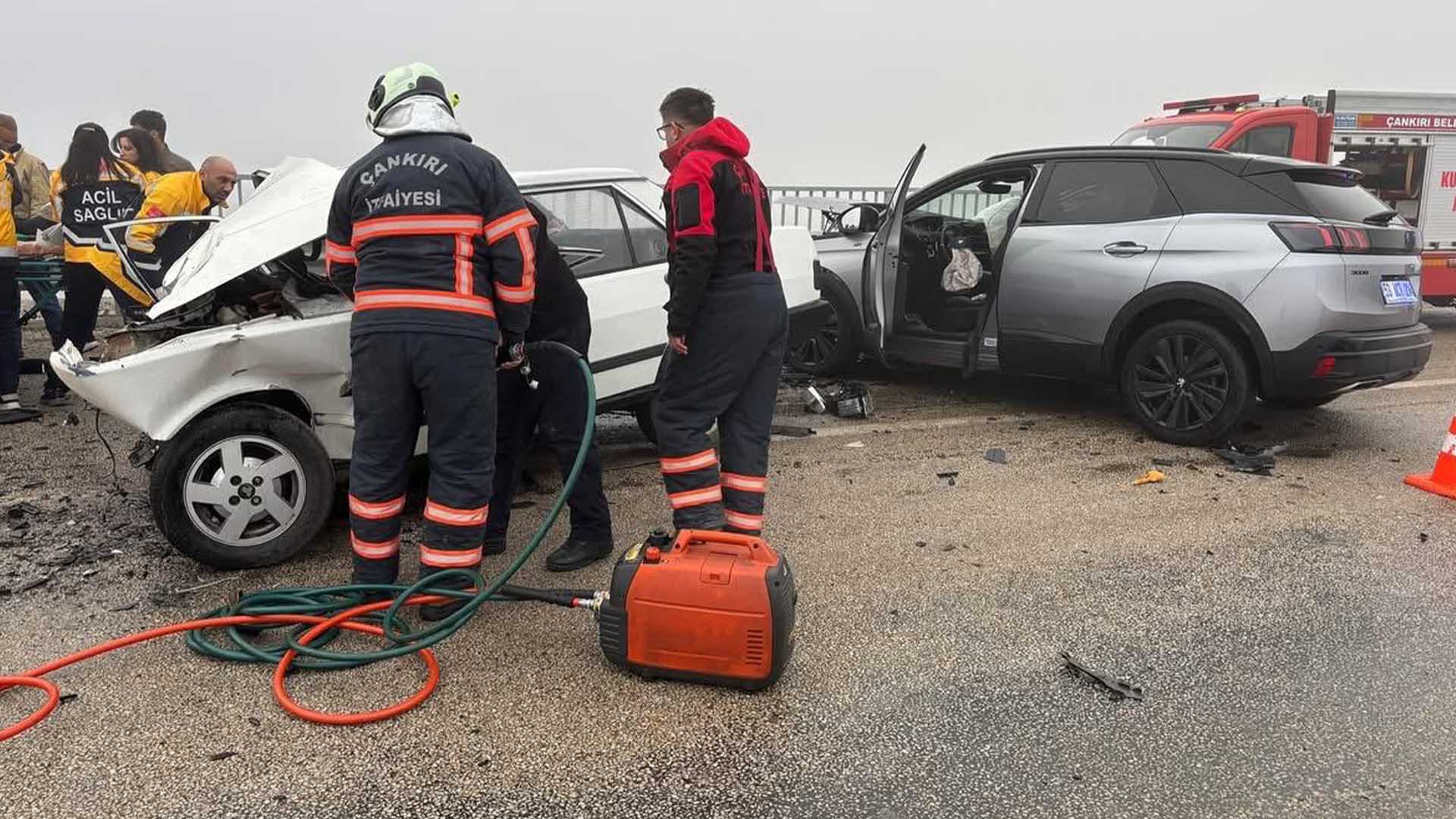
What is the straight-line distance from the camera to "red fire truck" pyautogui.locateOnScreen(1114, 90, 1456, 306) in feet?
29.3

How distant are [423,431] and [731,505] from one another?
4.49 ft

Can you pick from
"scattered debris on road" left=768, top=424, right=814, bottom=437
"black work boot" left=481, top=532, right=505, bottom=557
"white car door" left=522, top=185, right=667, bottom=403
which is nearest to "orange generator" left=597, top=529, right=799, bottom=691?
"black work boot" left=481, top=532, right=505, bottom=557

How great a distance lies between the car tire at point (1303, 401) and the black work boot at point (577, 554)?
3727 millimetres

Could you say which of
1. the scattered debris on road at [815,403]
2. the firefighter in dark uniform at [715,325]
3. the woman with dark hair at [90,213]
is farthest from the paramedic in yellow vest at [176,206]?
the scattered debris on road at [815,403]

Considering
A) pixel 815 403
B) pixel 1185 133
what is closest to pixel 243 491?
pixel 815 403

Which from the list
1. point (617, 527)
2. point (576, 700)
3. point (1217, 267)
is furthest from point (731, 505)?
point (1217, 267)

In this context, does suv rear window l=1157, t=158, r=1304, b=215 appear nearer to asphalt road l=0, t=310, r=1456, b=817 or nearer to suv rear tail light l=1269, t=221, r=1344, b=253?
suv rear tail light l=1269, t=221, r=1344, b=253

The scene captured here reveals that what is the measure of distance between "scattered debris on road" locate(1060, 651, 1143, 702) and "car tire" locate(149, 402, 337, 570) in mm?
2750

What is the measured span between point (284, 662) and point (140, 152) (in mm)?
4934

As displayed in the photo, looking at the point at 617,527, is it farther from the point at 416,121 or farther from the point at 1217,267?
the point at 1217,267

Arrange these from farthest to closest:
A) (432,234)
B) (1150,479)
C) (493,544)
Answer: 1. (1150,479)
2. (493,544)
3. (432,234)

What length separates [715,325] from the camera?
11.5ft

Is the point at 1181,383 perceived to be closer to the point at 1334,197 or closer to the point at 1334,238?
the point at 1334,238

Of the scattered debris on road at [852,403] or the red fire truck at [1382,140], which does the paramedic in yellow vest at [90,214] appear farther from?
the red fire truck at [1382,140]
